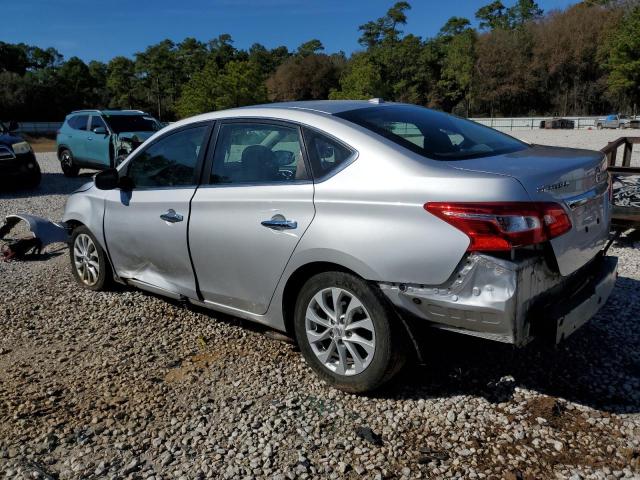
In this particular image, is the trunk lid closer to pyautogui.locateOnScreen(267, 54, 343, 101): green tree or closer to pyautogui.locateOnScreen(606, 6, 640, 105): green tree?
pyautogui.locateOnScreen(606, 6, 640, 105): green tree

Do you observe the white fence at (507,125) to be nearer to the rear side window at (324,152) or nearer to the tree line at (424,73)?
the tree line at (424,73)

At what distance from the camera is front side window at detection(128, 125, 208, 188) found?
412cm

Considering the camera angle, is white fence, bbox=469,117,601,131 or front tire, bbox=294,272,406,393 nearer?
front tire, bbox=294,272,406,393

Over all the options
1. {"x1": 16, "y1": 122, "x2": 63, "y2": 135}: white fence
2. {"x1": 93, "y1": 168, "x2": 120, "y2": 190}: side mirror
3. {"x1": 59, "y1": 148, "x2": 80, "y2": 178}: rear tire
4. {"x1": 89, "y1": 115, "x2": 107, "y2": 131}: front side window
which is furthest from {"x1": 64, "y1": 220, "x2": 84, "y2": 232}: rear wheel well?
{"x1": 16, "y1": 122, "x2": 63, "y2": 135}: white fence

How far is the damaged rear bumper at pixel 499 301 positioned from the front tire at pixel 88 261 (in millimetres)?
3063

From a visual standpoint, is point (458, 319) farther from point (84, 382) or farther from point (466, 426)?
point (84, 382)

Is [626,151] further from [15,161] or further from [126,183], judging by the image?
[15,161]

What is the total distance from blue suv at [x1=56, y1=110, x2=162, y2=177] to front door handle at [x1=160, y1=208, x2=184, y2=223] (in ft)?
31.0

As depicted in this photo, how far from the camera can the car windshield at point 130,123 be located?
13938 mm

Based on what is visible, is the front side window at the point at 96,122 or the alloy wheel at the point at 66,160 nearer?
the front side window at the point at 96,122

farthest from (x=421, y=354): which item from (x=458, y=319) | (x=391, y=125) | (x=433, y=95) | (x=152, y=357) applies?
(x=433, y=95)

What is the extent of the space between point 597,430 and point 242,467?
6.07ft

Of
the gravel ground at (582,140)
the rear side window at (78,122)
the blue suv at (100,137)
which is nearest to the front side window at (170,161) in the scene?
the blue suv at (100,137)

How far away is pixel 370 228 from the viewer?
2980 mm
